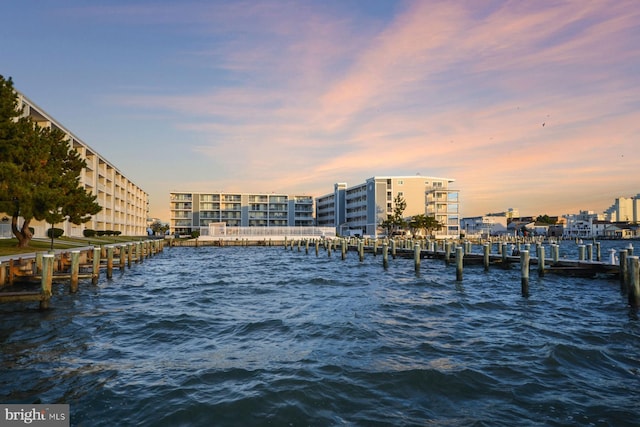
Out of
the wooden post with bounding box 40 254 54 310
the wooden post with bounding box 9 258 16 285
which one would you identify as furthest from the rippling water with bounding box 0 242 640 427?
the wooden post with bounding box 9 258 16 285

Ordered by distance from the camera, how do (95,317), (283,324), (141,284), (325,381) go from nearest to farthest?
(325,381)
(283,324)
(95,317)
(141,284)

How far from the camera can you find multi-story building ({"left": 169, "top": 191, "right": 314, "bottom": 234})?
430 feet

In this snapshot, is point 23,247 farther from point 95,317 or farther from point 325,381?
point 325,381

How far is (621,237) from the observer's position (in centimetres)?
15638

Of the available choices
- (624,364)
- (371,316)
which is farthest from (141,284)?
(624,364)

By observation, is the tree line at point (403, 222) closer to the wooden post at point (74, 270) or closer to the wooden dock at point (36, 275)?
the wooden dock at point (36, 275)

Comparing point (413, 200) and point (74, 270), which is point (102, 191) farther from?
point (413, 200)

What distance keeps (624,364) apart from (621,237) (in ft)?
602

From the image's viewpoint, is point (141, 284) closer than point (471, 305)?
No

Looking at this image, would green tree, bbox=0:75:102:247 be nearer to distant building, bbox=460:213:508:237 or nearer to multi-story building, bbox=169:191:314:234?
multi-story building, bbox=169:191:314:234

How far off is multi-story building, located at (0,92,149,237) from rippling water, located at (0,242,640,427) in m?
31.8

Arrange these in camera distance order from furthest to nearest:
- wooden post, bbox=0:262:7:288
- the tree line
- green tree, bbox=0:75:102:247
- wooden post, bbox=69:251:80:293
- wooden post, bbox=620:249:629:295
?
the tree line < green tree, bbox=0:75:102:247 < wooden post, bbox=69:251:80:293 < wooden post, bbox=0:262:7:288 < wooden post, bbox=620:249:629:295

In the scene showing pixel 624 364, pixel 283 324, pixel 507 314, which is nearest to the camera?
pixel 624 364

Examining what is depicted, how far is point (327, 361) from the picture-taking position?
9797 millimetres
